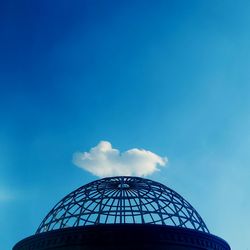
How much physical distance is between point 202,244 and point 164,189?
→ 5.14 m

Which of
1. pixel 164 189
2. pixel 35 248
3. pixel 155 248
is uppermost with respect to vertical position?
pixel 164 189

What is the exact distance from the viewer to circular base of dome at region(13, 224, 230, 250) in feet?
69.9

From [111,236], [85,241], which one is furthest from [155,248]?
[85,241]

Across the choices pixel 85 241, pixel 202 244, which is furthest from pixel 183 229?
pixel 85 241

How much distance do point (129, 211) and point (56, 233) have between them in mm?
5240

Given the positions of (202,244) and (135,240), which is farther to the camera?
(202,244)

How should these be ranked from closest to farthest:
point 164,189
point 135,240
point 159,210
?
point 135,240 < point 159,210 < point 164,189

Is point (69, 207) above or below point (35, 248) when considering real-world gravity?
above

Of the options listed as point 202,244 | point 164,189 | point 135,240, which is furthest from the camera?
point 164,189

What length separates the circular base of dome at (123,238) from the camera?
21297 mm

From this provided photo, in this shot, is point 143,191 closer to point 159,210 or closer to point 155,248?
point 159,210

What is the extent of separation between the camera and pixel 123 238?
70.0ft

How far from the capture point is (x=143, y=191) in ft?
85.6

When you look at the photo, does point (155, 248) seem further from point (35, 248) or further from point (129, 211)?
point (35, 248)
